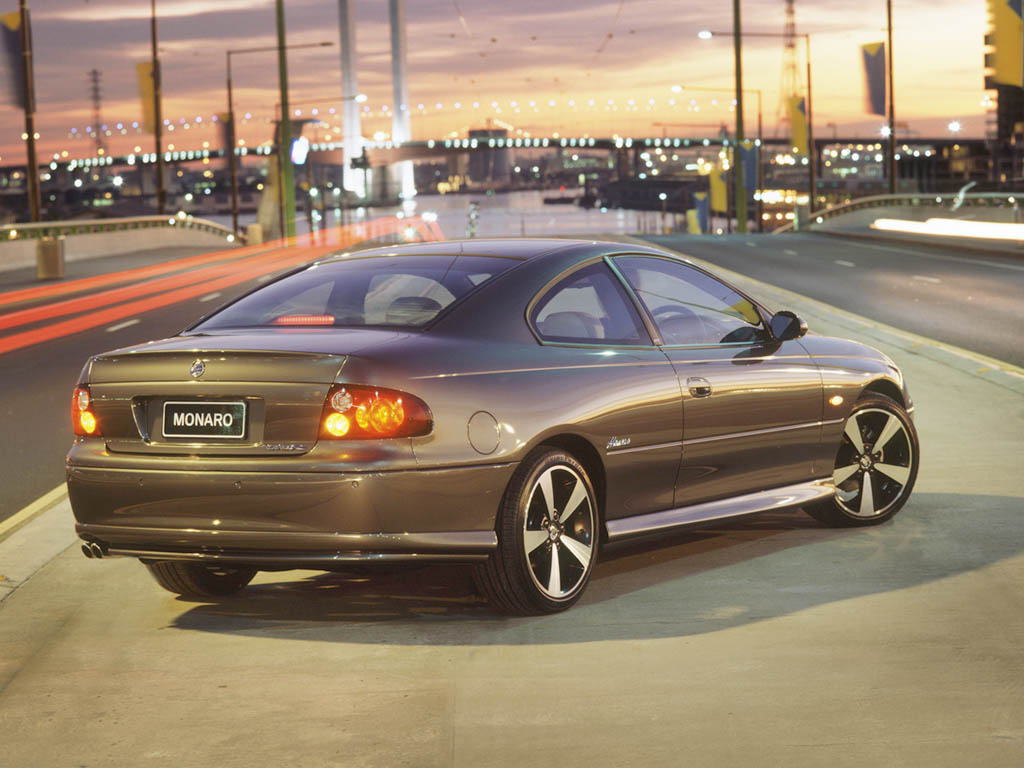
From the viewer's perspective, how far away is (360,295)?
7109 mm

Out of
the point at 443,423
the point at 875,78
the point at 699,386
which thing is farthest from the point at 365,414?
the point at 875,78

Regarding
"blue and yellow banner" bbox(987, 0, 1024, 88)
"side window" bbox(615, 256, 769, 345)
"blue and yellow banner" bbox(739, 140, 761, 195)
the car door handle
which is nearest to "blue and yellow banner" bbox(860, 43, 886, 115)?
"blue and yellow banner" bbox(739, 140, 761, 195)

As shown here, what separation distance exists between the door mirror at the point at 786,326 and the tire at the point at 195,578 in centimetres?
264

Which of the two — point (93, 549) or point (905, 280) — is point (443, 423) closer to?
point (93, 549)

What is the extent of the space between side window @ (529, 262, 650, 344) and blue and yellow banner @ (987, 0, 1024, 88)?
2925 centimetres

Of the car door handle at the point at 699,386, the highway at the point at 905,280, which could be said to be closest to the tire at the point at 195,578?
the car door handle at the point at 699,386

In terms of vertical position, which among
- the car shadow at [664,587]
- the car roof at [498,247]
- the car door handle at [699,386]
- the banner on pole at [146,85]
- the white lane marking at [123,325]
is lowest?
the car shadow at [664,587]

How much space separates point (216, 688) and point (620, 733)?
4.67ft

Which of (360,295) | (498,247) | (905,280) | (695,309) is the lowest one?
(905,280)

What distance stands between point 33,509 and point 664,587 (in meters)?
3.90

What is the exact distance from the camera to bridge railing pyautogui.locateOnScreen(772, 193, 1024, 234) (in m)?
45.4

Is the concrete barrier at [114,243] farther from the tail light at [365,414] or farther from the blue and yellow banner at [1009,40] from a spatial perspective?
the tail light at [365,414]

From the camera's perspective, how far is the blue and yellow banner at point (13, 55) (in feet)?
137

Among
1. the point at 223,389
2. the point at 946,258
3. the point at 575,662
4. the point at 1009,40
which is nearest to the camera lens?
the point at 575,662
